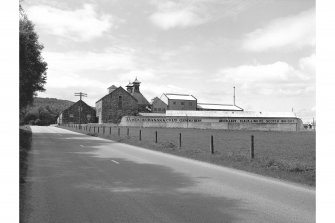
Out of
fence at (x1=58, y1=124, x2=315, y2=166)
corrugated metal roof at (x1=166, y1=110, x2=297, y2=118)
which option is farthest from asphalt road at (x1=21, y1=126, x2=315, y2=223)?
corrugated metal roof at (x1=166, y1=110, x2=297, y2=118)

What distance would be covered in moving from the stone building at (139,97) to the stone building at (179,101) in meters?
6.57

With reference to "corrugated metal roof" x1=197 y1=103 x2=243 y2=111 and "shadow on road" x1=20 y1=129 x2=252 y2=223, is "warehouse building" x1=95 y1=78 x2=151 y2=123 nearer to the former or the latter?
"corrugated metal roof" x1=197 y1=103 x2=243 y2=111

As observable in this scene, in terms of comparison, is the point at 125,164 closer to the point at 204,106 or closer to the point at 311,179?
the point at 311,179

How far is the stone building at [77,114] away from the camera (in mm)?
100438

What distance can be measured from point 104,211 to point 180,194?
82.3 inches

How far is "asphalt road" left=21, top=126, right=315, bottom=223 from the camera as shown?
589 centimetres

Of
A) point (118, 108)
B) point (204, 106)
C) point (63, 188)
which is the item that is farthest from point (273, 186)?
point (204, 106)

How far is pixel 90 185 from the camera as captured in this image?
8.58 metres

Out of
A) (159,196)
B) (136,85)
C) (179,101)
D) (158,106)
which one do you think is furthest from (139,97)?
(159,196)

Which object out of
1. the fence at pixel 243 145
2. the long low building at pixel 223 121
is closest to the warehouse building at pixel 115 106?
the long low building at pixel 223 121

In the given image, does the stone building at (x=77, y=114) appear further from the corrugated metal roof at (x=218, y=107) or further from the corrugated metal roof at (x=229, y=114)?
the corrugated metal roof at (x=218, y=107)

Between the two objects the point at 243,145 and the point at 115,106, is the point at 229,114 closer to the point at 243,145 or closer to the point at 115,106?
the point at 115,106

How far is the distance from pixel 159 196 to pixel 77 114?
98032 millimetres
